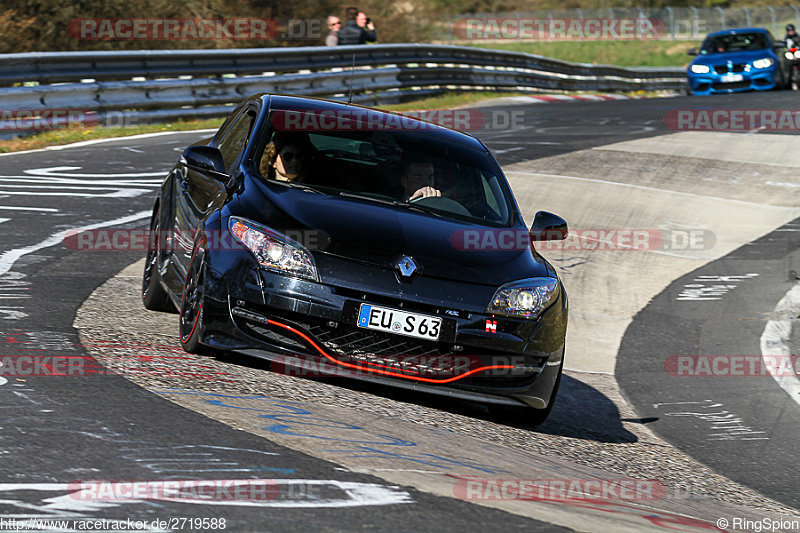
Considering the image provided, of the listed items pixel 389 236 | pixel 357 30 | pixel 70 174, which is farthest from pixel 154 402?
pixel 357 30

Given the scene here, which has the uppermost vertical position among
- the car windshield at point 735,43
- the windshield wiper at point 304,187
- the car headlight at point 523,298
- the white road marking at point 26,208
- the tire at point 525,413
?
the car windshield at point 735,43

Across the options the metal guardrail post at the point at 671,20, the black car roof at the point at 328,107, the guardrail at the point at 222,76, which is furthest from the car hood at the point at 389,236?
the metal guardrail post at the point at 671,20

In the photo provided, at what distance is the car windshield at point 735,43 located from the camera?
27969 mm

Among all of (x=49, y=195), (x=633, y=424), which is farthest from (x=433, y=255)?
(x=49, y=195)

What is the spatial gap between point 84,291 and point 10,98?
8454 mm

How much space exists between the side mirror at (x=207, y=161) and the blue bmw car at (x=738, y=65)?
22.8 m

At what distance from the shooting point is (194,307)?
19.3 feet

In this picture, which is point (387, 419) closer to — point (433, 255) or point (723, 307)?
point (433, 255)

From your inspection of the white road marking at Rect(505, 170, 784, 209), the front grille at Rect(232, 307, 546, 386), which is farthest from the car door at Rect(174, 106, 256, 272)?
the white road marking at Rect(505, 170, 784, 209)

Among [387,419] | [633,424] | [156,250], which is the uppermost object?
[156,250]

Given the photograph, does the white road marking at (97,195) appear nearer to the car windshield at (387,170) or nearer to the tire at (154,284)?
the tire at (154,284)

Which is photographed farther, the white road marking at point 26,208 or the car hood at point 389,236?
the white road marking at point 26,208

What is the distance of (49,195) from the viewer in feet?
37.2

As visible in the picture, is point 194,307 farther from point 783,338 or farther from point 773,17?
point 773,17
